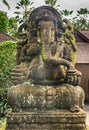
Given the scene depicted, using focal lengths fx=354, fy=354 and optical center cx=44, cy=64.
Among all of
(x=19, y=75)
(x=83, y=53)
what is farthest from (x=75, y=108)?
(x=83, y=53)

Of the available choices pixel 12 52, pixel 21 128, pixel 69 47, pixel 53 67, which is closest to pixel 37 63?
pixel 53 67

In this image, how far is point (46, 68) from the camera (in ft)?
18.2

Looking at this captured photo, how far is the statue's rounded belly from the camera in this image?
5520 millimetres

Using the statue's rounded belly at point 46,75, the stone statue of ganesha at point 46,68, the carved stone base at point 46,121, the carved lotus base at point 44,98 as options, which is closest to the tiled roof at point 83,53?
the stone statue of ganesha at point 46,68

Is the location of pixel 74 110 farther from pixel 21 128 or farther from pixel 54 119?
pixel 21 128

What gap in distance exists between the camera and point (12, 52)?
12500mm

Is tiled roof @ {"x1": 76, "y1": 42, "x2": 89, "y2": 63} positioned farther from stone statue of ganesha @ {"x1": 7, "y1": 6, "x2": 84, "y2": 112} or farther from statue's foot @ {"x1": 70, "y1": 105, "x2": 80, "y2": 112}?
statue's foot @ {"x1": 70, "y1": 105, "x2": 80, "y2": 112}

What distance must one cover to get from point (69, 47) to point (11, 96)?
1.29m

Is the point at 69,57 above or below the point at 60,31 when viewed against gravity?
below

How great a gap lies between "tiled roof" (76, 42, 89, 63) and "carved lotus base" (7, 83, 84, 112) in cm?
1413

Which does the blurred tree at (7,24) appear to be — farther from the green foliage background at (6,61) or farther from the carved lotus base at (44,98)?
the carved lotus base at (44,98)

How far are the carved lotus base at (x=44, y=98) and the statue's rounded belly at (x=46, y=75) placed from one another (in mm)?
183

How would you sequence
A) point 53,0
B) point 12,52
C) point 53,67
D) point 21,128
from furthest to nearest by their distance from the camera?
point 53,0 < point 12,52 < point 53,67 < point 21,128

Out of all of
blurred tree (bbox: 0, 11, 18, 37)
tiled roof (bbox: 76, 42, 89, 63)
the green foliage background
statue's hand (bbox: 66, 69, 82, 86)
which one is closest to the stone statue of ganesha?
statue's hand (bbox: 66, 69, 82, 86)
